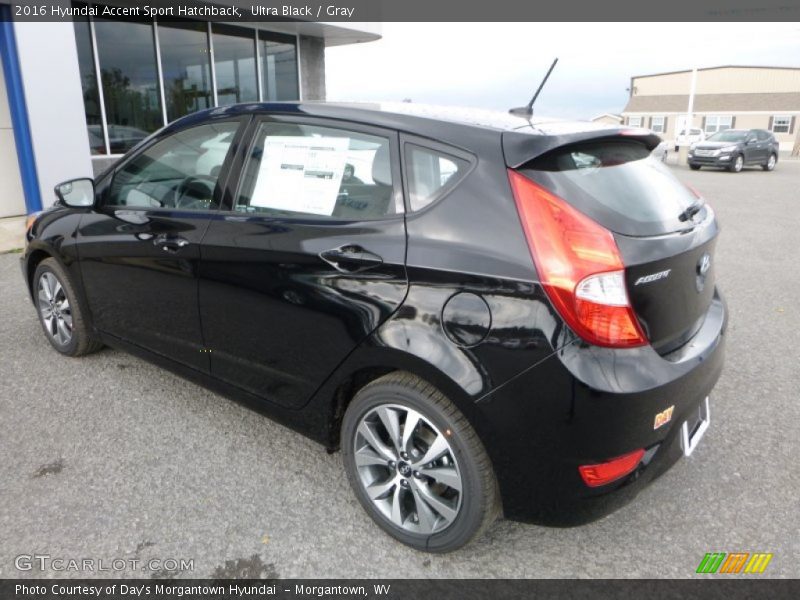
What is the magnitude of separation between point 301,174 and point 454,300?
Result: 99cm

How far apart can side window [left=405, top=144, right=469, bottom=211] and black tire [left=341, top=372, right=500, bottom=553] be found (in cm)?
67

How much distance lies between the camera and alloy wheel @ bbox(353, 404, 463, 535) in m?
2.27

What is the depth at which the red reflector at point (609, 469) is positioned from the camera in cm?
206

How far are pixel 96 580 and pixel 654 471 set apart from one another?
2.07m

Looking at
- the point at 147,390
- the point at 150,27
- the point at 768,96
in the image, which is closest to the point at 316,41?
the point at 150,27

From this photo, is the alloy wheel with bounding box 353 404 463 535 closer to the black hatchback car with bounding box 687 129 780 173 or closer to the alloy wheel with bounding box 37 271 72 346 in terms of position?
the alloy wheel with bounding box 37 271 72 346

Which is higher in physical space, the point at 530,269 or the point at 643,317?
the point at 530,269

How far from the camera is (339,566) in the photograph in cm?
236

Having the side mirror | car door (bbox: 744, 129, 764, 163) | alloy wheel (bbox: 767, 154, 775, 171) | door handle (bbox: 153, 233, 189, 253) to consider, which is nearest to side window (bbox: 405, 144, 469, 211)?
door handle (bbox: 153, 233, 189, 253)

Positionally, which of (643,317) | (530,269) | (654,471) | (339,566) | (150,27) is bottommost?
(339,566)

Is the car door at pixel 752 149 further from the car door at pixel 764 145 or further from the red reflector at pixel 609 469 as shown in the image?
the red reflector at pixel 609 469

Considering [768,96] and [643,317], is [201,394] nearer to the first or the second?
[643,317]

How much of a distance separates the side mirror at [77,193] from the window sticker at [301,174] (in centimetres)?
136

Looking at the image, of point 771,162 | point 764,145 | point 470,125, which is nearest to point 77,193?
point 470,125
